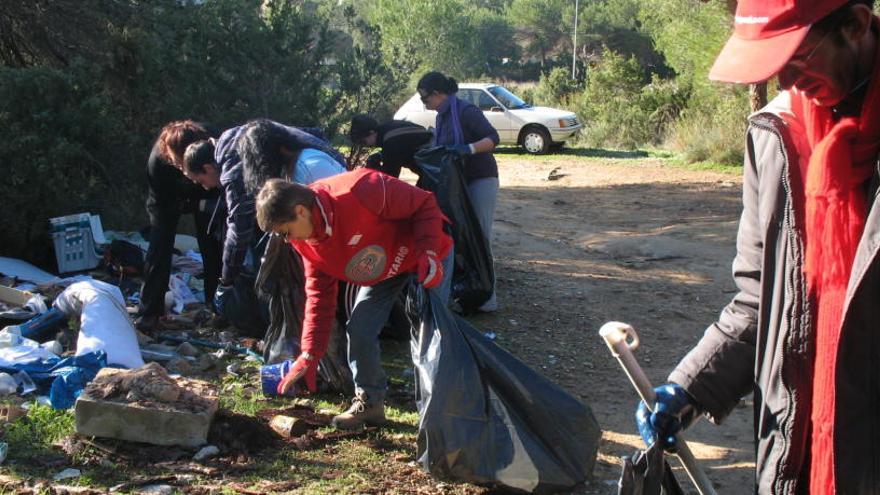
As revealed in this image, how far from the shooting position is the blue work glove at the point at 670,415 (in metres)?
2.12

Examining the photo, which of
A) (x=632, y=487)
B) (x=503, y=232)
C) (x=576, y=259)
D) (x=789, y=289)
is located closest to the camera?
(x=789, y=289)

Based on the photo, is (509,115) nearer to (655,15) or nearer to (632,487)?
(655,15)

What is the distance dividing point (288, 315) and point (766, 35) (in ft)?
12.2

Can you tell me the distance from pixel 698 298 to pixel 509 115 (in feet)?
37.8

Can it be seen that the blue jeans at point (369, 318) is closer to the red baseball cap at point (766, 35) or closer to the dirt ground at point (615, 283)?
the dirt ground at point (615, 283)

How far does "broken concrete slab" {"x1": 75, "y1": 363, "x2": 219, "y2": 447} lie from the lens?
13.4ft

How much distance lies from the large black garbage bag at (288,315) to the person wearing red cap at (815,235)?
10.8 ft

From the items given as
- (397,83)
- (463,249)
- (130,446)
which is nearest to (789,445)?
(130,446)

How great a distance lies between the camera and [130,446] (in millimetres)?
4086

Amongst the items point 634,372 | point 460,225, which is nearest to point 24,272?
point 460,225

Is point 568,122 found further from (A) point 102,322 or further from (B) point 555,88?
(A) point 102,322

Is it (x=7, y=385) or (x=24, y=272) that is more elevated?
(x=24, y=272)

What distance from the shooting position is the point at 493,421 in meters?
3.77

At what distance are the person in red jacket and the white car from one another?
1455cm
